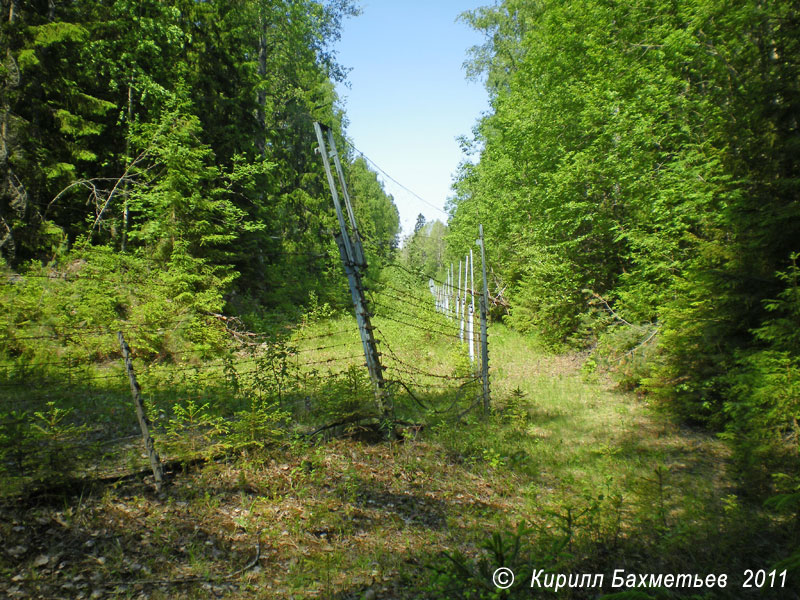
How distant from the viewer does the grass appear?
3576mm

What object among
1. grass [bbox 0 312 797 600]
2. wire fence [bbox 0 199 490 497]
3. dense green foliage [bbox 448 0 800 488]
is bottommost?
grass [bbox 0 312 797 600]

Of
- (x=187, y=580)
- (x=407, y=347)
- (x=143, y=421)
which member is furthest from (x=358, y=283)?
(x=407, y=347)

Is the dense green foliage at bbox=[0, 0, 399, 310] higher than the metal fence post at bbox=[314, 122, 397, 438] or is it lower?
higher

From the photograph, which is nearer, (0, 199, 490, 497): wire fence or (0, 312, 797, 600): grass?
(0, 312, 797, 600): grass

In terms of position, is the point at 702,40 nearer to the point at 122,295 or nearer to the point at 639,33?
the point at 639,33

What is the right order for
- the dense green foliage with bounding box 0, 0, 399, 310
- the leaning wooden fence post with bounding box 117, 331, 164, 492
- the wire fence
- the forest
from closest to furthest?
the forest < the leaning wooden fence post with bounding box 117, 331, 164, 492 < the wire fence < the dense green foliage with bounding box 0, 0, 399, 310

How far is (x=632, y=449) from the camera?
704cm

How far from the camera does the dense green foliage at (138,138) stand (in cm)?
1173

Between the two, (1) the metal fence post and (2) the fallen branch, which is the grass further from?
(1) the metal fence post

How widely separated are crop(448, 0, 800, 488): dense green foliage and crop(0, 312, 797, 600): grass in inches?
62.8

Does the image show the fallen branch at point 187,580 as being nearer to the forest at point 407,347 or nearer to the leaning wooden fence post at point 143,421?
the forest at point 407,347

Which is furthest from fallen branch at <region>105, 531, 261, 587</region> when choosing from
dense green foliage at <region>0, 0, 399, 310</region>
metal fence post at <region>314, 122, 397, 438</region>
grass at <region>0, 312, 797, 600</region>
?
dense green foliage at <region>0, 0, 399, 310</region>

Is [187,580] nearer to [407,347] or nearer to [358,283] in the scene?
[358,283]

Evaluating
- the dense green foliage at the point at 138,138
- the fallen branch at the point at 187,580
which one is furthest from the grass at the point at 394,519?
the dense green foliage at the point at 138,138
